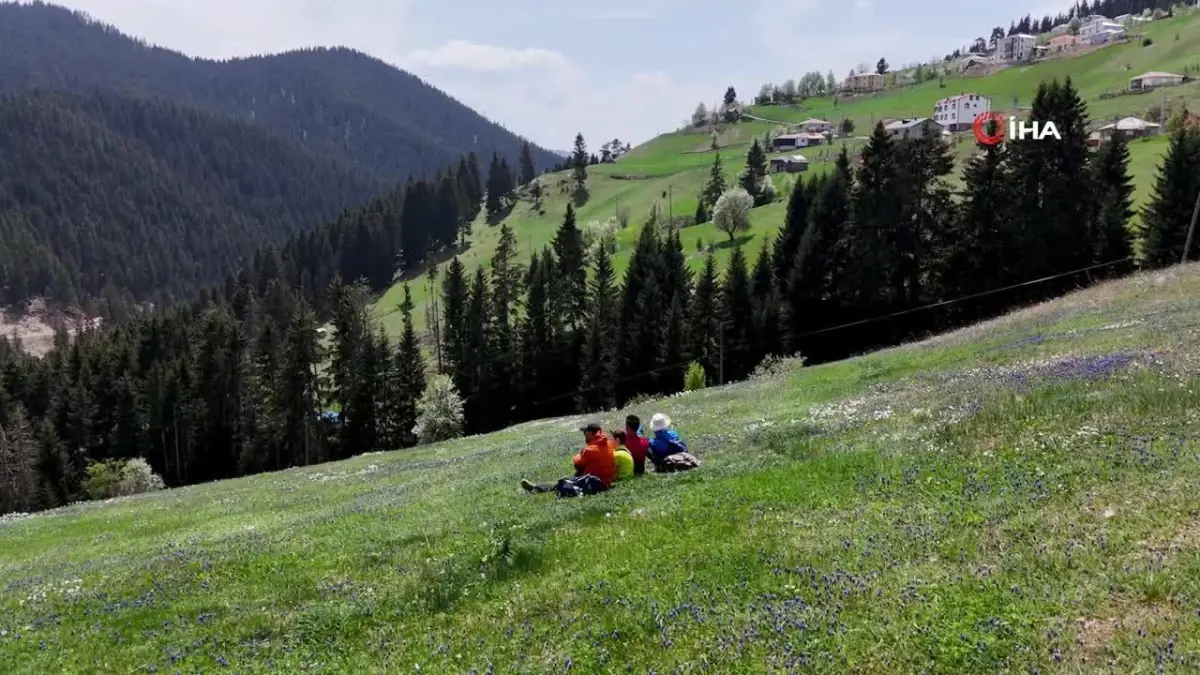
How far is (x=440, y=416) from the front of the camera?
279 feet

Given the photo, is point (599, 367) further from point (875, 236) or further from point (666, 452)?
point (666, 452)

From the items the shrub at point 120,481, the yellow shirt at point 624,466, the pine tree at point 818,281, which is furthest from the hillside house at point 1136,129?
the shrub at point 120,481

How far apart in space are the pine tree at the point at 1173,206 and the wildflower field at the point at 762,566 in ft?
179

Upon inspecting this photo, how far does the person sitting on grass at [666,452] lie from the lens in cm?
1881

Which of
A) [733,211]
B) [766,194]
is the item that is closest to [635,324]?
[733,211]

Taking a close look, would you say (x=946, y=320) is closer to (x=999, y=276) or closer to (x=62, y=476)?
(x=999, y=276)

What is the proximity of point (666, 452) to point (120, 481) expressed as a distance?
3272 inches

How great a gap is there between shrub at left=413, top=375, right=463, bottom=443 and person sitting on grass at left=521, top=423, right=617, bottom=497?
67925 millimetres

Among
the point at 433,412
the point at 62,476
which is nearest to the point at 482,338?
the point at 433,412

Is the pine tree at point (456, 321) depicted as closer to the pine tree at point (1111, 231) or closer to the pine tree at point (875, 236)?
the pine tree at point (875, 236)

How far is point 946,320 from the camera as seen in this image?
66.7 metres

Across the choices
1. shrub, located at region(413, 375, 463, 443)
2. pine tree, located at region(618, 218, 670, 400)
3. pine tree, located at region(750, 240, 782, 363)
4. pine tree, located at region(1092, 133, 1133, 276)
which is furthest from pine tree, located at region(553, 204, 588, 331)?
pine tree, located at region(1092, 133, 1133, 276)

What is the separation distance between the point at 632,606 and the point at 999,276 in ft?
219

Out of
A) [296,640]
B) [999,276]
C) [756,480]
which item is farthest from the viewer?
[999,276]
